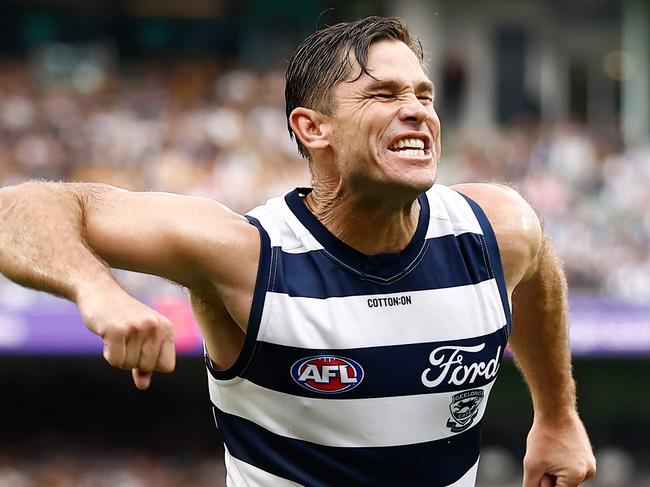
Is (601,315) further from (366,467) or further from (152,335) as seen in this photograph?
(152,335)

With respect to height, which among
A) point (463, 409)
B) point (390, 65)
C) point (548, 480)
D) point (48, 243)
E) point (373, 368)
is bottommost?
point (548, 480)

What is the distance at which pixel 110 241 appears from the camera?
2.97 metres

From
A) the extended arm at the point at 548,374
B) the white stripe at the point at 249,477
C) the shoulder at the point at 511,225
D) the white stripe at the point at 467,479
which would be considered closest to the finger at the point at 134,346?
the white stripe at the point at 249,477

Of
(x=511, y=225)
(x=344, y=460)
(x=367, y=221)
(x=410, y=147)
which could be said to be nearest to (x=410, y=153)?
(x=410, y=147)

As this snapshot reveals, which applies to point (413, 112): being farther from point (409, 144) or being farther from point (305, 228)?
point (305, 228)

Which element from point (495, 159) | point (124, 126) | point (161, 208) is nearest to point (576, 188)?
point (495, 159)

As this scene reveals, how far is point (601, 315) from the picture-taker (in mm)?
11211

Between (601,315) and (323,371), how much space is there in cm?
853

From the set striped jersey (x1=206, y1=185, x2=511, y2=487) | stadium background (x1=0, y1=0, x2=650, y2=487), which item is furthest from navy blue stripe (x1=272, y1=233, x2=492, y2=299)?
stadium background (x1=0, y1=0, x2=650, y2=487)

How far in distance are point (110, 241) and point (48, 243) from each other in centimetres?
23

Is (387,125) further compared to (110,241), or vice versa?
(387,125)

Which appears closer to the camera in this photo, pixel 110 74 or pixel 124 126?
pixel 124 126

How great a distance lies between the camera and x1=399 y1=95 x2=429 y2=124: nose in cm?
310

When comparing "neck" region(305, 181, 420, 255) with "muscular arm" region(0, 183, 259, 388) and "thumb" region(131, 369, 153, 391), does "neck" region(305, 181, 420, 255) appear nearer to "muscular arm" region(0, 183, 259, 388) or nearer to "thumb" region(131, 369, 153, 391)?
"muscular arm" region(0, 183, 259, 388)
